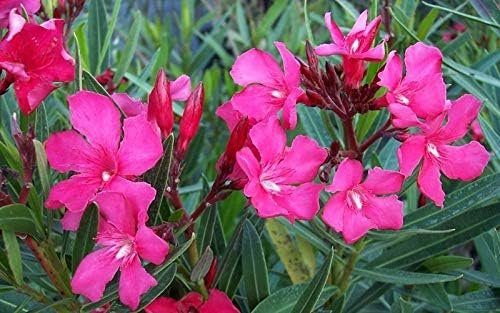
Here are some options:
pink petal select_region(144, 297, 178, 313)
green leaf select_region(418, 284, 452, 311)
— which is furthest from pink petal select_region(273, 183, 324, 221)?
green leaf select_region(418, 284, 452, 311)

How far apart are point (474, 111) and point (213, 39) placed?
1539 mm

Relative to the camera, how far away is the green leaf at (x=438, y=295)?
121 cm

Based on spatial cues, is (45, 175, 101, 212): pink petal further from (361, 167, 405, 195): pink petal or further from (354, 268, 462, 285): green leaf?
(354, 268, 462, 285): green leaf

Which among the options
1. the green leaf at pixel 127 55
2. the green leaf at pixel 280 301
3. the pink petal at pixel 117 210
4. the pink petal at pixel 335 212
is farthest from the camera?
the green leaf at pixel 127 55

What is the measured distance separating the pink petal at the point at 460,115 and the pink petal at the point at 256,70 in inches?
8.1

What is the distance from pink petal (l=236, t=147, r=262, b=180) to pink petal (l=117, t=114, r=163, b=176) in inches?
3.4

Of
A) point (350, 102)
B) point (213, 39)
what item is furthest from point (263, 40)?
point (350, 102)

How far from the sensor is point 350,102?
921 mm

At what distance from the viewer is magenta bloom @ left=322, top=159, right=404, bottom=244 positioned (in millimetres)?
870

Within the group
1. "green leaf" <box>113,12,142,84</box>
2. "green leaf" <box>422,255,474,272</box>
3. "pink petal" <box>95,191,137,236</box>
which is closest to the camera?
"pink petal" <box>95,191,137,236</box>

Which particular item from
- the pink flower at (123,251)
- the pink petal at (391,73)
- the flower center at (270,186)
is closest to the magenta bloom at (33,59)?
the pink flower at (123,251)

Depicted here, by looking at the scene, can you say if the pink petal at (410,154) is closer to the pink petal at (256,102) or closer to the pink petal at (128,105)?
the pink petal at (256,102)

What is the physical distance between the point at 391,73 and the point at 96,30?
0.82 metres

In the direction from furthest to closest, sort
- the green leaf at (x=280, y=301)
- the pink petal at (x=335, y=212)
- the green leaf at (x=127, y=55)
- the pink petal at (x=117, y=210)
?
the green leaf at (x=127, y=55) → the green leaf at (x=280, y=301) → the pink petal at (x=335, y=212) → the pink petal at (x=117, y=210)
